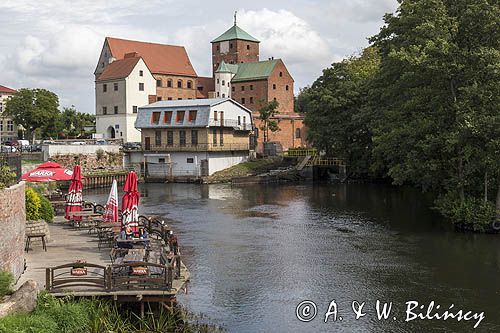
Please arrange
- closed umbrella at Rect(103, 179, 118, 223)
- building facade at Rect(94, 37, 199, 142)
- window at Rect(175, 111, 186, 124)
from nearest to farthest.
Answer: closed umbrella at Rect(103, 179, 118, 223), window at Rect(175, 111, 186, 124), building facade at Rect(94, 37, 199, 142)

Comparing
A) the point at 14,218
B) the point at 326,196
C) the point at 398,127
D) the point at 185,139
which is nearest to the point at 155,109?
the point at 185,139

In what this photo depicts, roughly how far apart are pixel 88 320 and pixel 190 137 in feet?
165

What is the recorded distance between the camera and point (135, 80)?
82.1 metres

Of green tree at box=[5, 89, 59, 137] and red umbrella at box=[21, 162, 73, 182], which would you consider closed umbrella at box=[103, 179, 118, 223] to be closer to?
red umbrella at box=[21, 162, 73, 182]

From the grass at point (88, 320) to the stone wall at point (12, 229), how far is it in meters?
2.05

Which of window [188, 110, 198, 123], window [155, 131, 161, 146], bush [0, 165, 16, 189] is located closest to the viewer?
bush [0, 165, 16, 189]

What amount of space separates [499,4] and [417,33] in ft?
13.7

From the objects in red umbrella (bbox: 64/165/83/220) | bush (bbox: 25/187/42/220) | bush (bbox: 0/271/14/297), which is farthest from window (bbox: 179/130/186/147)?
bush (bbox: 0/271/14/297)

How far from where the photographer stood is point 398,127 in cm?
3478

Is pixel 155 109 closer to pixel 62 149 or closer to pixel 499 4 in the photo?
pixel 62 149

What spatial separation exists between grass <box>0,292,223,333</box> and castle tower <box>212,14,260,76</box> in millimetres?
88819

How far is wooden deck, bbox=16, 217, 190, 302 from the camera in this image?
16.1 metres

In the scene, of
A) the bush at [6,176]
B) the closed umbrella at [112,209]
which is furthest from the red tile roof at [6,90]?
the bush at [6,176]

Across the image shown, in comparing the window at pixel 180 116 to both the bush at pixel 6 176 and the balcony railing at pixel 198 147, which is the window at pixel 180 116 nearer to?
the balcony railing at pixel 198 147
